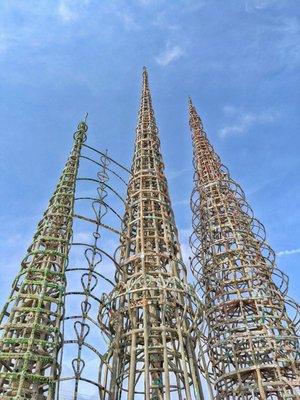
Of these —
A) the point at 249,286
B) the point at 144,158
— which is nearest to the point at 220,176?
the point at 144,158

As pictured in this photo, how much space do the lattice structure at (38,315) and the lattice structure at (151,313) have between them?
4797 mm

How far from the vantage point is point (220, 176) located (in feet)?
159

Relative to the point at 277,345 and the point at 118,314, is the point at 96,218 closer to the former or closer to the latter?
the point at 118,314

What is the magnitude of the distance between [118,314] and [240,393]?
11.1 meters

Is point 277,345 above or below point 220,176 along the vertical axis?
below

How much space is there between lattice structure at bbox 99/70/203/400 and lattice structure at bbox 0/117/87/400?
4.80 m

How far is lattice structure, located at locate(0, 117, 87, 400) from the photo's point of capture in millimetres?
19984

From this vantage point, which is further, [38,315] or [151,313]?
[151,313]

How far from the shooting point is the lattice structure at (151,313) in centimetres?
2422

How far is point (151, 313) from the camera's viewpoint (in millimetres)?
27547

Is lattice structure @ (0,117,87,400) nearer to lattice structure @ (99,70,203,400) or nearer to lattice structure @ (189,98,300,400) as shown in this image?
lattice structure @ (99,70,203,400)

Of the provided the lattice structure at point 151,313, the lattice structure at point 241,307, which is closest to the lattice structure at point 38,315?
the lattice structure at point 151,313

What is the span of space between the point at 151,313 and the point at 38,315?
8.58 m

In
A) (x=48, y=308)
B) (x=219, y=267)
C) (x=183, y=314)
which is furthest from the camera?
(x=219, y=267)
